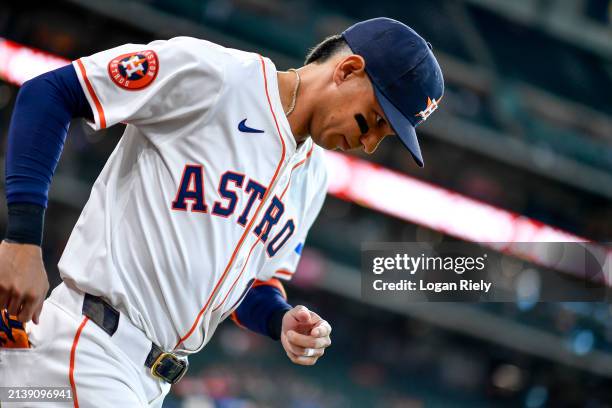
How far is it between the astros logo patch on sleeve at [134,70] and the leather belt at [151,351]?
0.49 m

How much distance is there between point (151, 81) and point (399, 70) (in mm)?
610

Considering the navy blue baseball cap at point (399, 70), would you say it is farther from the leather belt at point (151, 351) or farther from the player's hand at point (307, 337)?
the leather belt at point (151, 351)

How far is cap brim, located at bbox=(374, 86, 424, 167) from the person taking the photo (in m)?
1.92

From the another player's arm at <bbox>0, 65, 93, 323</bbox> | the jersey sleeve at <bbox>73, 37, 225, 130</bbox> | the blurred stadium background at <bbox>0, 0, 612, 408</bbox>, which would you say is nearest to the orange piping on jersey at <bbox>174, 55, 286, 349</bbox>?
the jersey sleeve at <bbox>73, 37, 225, 130</bbox>

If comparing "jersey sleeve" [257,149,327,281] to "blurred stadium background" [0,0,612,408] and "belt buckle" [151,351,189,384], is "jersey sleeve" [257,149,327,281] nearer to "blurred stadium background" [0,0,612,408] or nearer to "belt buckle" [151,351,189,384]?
"belt buckle" [151,351,189,384]

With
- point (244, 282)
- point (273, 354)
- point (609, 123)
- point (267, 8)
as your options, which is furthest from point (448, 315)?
point (244, 282)

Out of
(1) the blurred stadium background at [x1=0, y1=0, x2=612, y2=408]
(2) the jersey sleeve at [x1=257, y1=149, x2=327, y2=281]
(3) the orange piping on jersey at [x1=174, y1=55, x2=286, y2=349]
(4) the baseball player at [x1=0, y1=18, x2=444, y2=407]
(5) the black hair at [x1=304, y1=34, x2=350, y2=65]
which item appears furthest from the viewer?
(1) the blurred stadium background at [x1=0, y1=0, x2=612, y2=408]

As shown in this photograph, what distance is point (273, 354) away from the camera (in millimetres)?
12445

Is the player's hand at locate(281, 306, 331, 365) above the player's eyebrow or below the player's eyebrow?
below

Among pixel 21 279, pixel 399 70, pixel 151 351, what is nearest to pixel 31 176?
pixel 21 279

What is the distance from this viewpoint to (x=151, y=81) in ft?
5.64

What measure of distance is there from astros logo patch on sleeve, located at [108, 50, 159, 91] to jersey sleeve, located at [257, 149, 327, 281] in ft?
2.07

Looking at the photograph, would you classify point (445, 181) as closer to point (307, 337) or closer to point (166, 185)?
point (307, 337)

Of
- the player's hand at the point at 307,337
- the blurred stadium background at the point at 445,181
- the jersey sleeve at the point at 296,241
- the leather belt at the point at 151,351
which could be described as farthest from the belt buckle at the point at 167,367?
the blurred stadium background at the point at 445,181
